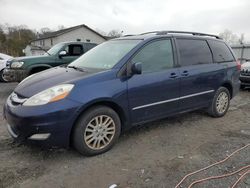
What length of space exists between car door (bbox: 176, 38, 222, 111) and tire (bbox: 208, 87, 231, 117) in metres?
0.21

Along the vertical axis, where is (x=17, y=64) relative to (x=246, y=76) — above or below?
above

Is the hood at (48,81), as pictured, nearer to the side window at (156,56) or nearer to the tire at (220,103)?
the side window at (156,56)

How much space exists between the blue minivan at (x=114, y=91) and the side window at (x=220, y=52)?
0.04 meters

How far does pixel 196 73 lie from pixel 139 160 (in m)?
2.12

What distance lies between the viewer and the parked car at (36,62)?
22.8 ft

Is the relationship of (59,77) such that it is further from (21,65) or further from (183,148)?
(21,65)

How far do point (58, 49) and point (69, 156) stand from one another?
528 centimetres

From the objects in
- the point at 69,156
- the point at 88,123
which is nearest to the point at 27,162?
the point at 69,156

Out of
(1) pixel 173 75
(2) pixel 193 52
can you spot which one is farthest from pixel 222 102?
(1) pixel 173 75

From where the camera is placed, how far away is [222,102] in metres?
5.18

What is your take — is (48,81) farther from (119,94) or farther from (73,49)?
(73,49)

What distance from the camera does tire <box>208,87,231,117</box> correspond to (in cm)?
499

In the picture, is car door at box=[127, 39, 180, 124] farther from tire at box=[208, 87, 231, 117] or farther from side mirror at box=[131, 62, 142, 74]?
tire at box=[208, 87, 231, 117]

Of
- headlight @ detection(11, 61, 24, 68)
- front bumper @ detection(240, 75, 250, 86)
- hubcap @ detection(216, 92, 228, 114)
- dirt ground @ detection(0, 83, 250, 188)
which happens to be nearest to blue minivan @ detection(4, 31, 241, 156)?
hubcap @ detection(216, 92, 228, 114)
